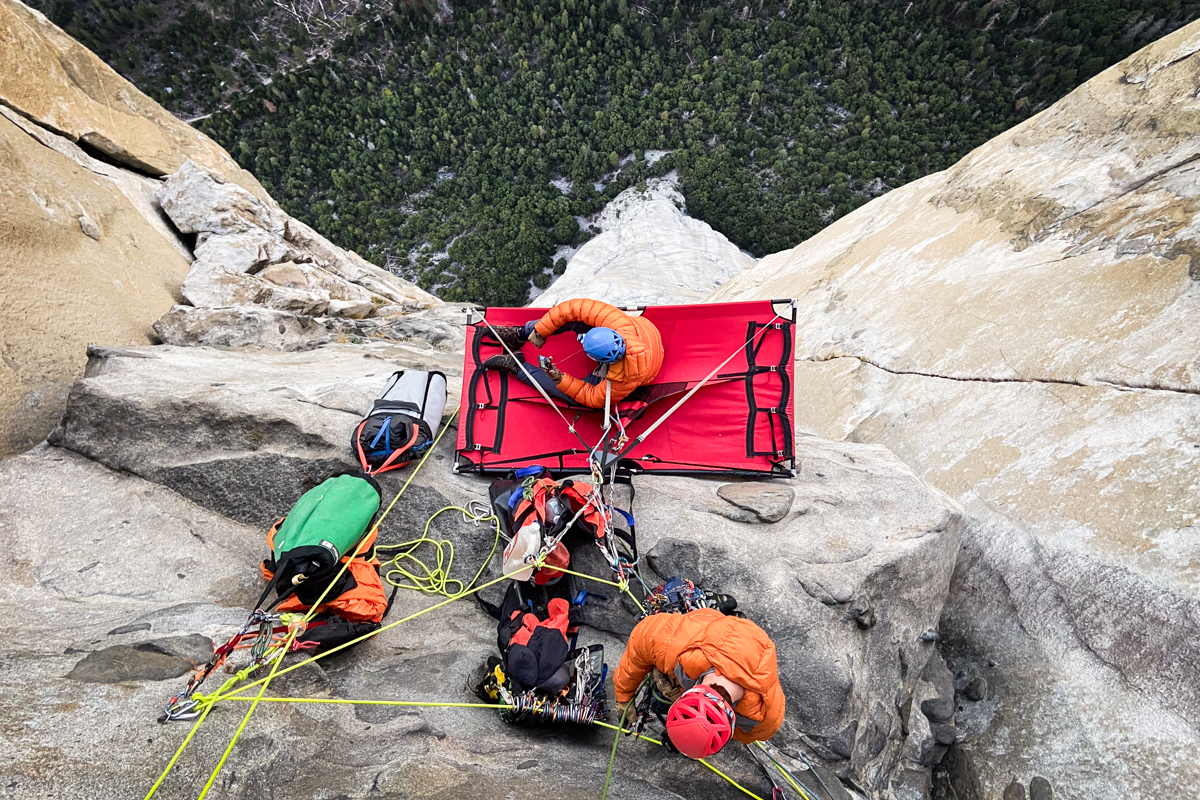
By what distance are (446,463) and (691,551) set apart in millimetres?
2318

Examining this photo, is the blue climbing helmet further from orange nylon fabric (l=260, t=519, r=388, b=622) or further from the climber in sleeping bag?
orange nylon fabric (l=260, t=519, r=388, b=622)

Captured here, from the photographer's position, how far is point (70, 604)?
115 inches

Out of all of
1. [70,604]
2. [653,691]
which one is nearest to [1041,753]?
[653,691]

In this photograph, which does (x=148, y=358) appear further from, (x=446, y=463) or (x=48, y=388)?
(x=446, y=463)

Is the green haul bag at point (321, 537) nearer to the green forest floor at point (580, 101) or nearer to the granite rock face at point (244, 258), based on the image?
the granite rock face at point (244, 258)

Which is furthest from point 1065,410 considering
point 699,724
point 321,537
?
point 321,537

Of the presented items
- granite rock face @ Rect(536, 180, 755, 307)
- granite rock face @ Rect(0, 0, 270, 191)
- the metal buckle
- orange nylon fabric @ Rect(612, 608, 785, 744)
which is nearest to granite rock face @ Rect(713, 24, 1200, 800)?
orange nylon fabric @ Rect(612, 608, 785, 744)

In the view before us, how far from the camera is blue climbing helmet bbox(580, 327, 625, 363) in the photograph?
3.88 meters

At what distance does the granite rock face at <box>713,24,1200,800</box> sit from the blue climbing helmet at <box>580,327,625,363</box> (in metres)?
3.45

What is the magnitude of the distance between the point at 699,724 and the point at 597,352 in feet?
8.94

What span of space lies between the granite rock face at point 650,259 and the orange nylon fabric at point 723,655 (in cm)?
1275

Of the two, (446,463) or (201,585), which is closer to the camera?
(201,585)

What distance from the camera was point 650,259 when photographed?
20.4 meters

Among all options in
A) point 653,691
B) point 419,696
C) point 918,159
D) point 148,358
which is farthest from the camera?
point 918,159
